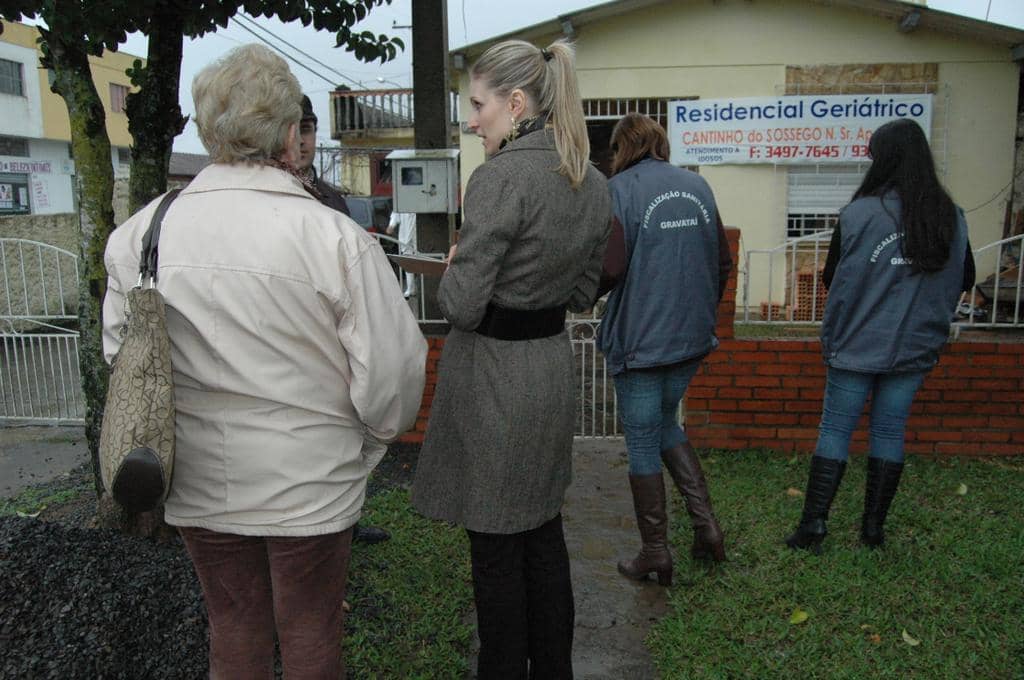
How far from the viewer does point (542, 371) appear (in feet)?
7.54

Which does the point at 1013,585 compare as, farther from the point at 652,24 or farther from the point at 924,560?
the point at 652,24

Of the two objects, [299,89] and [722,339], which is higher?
[299,89]

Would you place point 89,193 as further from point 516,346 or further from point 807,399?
point 807,399

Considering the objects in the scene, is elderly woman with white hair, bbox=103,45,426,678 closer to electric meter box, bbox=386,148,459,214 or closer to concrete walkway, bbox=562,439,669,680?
concrete walkway, bbox=562,439,669,680

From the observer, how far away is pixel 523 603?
242cm

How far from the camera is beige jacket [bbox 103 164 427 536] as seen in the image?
185 cm

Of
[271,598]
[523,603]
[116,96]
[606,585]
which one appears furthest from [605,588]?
[116,96]

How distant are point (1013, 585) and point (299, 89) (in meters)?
3.24

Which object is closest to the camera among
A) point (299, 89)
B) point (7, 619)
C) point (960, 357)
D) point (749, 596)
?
point (299, 89)

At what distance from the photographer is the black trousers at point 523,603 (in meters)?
2.38

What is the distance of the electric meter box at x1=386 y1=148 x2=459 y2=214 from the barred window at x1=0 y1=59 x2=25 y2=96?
115 ft

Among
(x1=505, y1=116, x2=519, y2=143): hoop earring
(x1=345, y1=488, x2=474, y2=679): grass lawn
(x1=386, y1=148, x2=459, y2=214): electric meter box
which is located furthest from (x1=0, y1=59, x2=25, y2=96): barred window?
(x1=505, y1=116, x2=519, y2=143): hoop earring

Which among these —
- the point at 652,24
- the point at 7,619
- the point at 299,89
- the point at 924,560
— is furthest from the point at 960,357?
the point at 652,24

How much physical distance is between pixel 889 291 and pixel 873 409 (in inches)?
20.1
